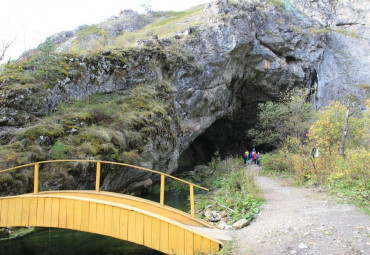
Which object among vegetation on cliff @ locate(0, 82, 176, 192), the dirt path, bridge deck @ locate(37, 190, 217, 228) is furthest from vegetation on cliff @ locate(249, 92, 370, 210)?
vegetation on cliff @ locate(0, 82, 176, 192)

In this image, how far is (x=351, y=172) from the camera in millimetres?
8898

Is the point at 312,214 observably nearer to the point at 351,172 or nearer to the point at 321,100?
the point at 351,172

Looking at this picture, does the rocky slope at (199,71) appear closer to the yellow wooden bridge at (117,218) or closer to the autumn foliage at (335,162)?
the yellow wooden bridge at (117,218)

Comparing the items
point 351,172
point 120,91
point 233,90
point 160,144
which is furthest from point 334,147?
point 233,90

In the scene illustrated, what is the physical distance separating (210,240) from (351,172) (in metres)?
6.56

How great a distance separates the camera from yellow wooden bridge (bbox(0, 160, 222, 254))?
5125mm

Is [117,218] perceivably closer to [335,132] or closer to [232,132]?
[335,132]

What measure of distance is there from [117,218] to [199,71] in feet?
49.0

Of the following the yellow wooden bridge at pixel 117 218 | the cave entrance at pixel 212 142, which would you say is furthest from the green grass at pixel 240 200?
the cave entrance at pixel 212 142

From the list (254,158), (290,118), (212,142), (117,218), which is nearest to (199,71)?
(290,118)

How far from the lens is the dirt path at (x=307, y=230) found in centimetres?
450

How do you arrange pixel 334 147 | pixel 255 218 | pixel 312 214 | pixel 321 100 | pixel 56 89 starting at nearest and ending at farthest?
pixel 312 214
pixel 255 218
pixel 56 89
pixel 334 147
pixel 321 100

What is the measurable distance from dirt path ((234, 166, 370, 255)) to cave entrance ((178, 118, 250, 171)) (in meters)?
20.9

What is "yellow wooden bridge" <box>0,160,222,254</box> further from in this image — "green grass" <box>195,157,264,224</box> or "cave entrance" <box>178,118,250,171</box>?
"cave entrance" <box>178,118,250,171</box>
